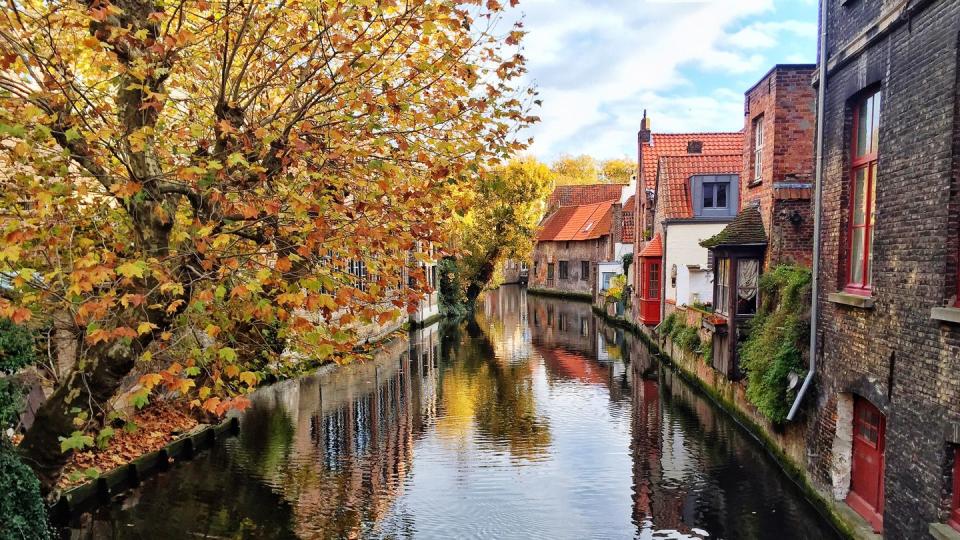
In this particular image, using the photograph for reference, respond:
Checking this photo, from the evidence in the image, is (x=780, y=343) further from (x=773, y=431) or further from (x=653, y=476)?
(x=653, y=476)

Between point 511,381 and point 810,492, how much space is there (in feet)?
36.7

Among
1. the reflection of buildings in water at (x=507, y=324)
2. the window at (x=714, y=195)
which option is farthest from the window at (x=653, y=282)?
the reflection of buildings in water at (x=507, y=324)

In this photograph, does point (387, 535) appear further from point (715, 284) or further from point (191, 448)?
point (715, 284)

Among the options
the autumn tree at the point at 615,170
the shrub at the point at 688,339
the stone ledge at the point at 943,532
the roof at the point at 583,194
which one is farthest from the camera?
the autumn tree at the point at 615,170

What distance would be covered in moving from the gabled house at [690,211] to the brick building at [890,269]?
14.9 meters

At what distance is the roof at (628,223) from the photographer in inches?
1567

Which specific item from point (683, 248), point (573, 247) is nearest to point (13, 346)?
point (683, 248)

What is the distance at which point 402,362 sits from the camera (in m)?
25.0

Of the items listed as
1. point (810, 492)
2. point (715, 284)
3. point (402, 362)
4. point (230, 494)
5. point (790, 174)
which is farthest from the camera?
point (402, 362)

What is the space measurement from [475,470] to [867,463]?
6485 mm

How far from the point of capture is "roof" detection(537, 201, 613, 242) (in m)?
49.7

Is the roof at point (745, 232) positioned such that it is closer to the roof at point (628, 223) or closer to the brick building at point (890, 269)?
the brick building at point (890, 269)

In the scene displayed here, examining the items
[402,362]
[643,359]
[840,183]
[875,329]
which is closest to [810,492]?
[875,329]

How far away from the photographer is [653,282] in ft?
93.1
